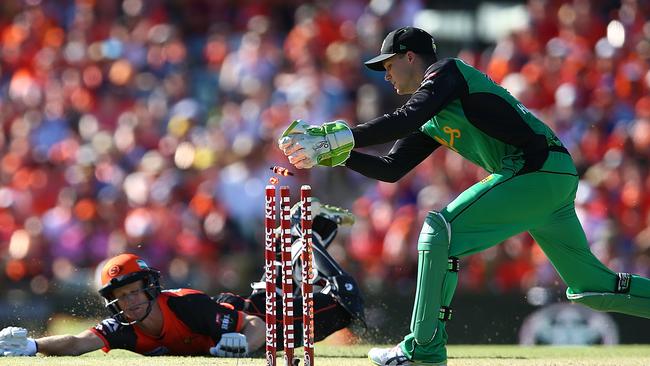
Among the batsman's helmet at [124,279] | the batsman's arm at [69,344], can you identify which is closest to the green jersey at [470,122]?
the batsman's helmet at [124,279]

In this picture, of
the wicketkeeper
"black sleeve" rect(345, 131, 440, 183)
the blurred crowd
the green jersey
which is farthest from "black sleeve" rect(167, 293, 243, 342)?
the blurred crowd

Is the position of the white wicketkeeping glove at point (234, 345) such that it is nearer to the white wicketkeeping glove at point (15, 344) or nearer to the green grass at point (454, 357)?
the green grass at point (454, 357)

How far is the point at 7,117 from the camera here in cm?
1727

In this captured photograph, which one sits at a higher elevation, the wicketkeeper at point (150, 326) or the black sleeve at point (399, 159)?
the black sleeve at point (399, 159)

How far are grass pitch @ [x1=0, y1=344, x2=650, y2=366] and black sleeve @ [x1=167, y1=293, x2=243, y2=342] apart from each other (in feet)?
1.22

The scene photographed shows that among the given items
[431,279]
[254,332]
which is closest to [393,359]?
[431,279]

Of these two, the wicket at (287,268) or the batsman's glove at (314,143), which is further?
the wicket at (287,268)

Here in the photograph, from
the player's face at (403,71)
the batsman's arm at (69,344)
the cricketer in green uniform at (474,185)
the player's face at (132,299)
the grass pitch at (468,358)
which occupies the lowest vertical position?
the grass pitch at (468,358)

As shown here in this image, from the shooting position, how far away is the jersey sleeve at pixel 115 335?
8.96m

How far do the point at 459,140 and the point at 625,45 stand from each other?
8.27 m

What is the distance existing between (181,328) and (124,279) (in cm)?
61

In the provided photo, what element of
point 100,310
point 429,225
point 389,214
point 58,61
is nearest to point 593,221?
point 389,214

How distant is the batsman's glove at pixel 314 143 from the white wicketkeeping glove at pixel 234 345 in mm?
2554

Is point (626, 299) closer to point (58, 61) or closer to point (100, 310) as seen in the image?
point (100, 310)
